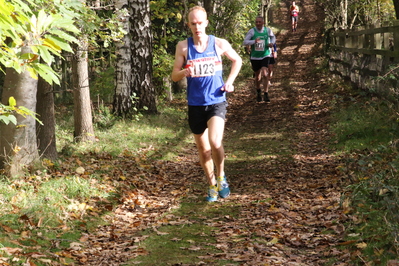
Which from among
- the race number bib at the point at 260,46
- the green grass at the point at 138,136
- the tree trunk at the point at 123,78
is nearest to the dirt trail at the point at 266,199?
the green grass at the point at 138,136

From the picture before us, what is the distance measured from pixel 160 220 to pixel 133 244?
79cm

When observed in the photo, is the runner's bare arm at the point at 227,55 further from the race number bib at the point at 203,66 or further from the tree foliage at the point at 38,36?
the tree foliage at the point at 38,36

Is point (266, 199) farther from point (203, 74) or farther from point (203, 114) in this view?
point (203, 74)

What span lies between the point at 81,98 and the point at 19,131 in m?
3.15

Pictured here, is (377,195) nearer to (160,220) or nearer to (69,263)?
(160,220)

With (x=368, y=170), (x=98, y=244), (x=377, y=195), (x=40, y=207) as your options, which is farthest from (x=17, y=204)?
(x=368, y=170)

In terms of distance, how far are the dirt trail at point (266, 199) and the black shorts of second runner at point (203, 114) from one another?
1.03 meters

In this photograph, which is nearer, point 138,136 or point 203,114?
point 203,114

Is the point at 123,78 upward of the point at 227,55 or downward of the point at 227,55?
downward

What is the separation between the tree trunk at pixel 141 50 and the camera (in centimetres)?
1193

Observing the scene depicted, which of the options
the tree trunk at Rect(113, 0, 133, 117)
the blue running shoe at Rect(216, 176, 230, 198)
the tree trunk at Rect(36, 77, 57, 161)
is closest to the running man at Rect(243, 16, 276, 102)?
the tree trunk at Rect(113, 0, 133, 117)

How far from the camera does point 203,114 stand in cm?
619

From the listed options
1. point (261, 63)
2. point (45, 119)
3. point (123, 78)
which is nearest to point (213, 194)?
point (45, 119)

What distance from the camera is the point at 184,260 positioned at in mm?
4406
